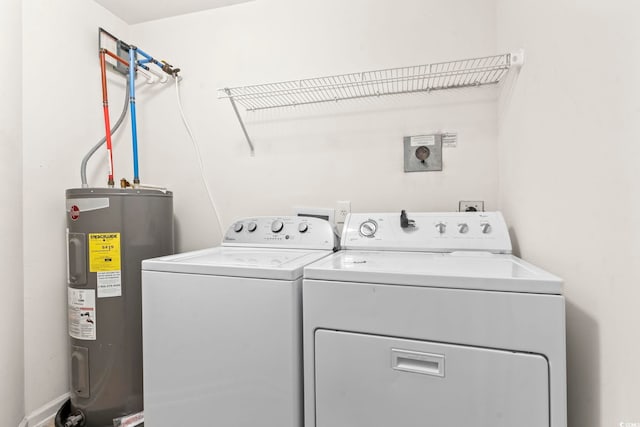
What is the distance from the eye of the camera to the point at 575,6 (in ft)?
2.43

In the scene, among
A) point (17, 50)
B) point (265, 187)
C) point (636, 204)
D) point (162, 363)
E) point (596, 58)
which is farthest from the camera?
point (265, 187)

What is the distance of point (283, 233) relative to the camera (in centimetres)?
140

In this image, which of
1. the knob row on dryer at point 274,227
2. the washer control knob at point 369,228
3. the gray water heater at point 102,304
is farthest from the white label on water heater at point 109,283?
the washer control knob at point 369,228

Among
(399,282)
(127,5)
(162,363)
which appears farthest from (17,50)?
(399,282)

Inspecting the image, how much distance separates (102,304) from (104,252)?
0.78 ft

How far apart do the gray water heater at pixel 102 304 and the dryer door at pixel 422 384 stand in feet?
3.47

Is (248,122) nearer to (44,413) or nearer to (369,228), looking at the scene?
(369,228)

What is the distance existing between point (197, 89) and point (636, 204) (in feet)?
6.72

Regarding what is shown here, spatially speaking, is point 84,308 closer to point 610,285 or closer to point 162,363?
point 162,363

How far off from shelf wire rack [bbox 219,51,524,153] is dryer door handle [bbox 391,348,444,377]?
1.17m

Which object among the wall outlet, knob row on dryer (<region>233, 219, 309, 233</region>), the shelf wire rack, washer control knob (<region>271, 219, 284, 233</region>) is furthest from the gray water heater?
the wall outlet

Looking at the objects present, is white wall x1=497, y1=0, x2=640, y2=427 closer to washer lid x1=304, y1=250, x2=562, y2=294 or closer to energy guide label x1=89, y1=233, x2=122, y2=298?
washer lid x1=304, y1=250, x2=562, y2=294

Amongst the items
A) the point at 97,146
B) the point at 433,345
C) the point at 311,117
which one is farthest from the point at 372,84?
the point at 97,146

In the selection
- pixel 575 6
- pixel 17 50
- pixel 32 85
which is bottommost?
pixel 575 6
